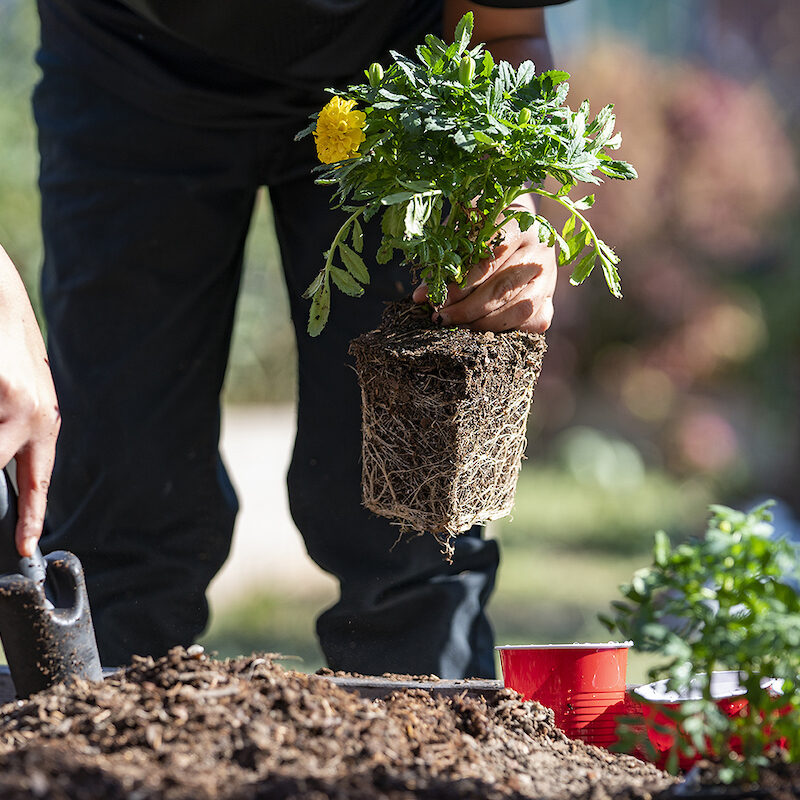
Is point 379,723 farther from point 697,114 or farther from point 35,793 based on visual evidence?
point 697,114

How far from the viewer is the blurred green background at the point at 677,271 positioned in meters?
6.23

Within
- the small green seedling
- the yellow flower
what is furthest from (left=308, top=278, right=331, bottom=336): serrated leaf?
the small green seedling

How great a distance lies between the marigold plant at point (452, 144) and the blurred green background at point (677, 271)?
4.35 meters

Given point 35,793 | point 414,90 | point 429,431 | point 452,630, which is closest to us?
point 35,793

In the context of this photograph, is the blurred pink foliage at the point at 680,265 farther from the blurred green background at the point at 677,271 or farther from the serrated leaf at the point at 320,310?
the serrated leaf at the point at 320,310

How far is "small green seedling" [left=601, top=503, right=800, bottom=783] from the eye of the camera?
3.21ft

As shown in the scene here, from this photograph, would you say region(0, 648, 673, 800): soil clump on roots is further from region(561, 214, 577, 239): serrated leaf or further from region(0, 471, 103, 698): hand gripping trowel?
region(561, 214, 577, 239): serrated leaf

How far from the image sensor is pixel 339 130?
1.46 m

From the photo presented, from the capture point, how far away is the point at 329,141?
4.84 ft

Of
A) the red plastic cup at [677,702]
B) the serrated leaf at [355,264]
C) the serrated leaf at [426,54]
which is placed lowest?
the red plastic cup at [677,702]

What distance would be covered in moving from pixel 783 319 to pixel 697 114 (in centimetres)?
146

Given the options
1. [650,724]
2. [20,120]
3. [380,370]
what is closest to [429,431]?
[380,370]

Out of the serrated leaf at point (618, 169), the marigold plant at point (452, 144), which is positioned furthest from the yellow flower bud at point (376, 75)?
the serrated leaf at point (618, 169)

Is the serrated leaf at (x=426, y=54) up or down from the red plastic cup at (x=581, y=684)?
up
